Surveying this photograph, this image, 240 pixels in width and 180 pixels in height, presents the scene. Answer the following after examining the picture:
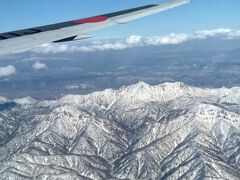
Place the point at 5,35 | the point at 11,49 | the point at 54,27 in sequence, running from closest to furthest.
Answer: the point at 11,49 → the point at 5,35 → the point at 54,27

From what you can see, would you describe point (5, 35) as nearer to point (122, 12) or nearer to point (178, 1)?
point (122, 12)

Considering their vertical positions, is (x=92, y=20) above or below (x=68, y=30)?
above

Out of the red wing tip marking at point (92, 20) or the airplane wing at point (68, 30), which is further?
the red wing tip marking at point (92, 20)

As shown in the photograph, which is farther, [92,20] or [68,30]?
[92,20]

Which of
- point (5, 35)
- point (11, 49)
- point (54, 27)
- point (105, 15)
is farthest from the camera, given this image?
point (105, 15)

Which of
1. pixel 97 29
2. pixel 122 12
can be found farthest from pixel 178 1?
pixel 97 29

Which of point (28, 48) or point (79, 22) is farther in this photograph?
point (79, 22)

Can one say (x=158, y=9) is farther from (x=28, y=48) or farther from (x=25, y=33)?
(x=28, y=48)

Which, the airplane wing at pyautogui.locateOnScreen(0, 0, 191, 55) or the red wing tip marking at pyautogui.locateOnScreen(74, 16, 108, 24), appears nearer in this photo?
the airplane wing at pyautogui.locateOnScreen(0, 0, 191, 55)
